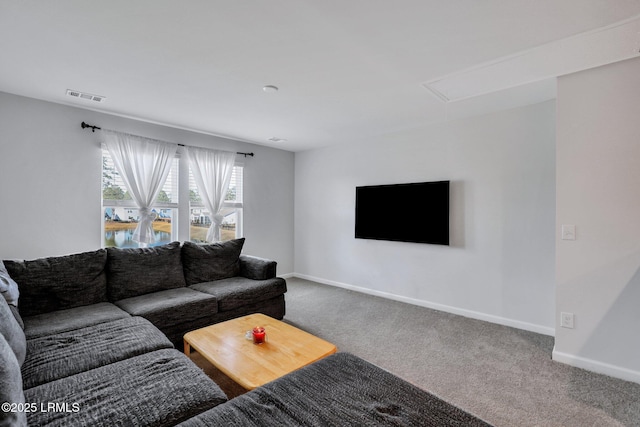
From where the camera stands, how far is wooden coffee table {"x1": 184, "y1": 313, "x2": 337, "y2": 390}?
171cm

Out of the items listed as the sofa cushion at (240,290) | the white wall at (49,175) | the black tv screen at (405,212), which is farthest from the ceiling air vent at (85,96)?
the black tv screen at (405,212)

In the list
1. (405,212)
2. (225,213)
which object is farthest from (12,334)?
(405,212)

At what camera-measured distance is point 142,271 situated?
3.04 metres

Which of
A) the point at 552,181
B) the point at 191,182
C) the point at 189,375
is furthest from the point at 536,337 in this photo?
the point at 191,182

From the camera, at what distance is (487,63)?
92.4 inches

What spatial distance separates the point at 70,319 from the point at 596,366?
4.08 metres

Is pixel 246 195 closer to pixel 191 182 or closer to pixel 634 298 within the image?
pixel 191 182

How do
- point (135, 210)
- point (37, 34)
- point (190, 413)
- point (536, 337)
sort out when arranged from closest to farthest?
point (190, 413) → point (37, 34) → point (536, 337) → point (135, 210)

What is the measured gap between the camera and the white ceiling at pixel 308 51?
1.76 m

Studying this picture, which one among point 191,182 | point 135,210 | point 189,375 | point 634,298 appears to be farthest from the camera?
point 191,182

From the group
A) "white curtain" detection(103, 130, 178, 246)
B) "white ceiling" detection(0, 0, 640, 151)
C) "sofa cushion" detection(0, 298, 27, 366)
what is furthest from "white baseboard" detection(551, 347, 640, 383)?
"white curtain" detection(103, 130, 178, 246)

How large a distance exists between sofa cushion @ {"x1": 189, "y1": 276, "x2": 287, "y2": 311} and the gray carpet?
45cm

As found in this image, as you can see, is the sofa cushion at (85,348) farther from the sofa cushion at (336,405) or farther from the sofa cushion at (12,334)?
the sofa cushion at (336,405)

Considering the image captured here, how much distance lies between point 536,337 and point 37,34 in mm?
4839
